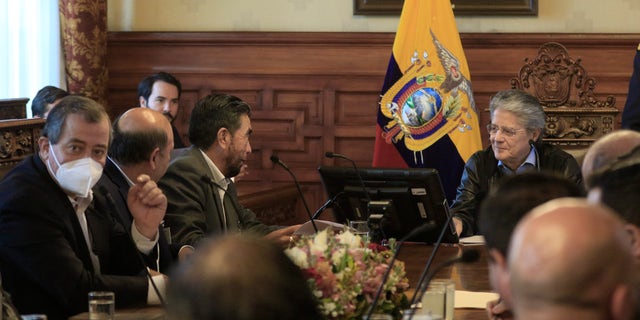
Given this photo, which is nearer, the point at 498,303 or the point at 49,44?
the point at 498,303

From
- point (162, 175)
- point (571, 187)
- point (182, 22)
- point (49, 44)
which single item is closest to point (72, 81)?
point (49, 44)

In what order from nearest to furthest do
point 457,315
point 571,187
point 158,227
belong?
point 571,187 → point 457,315 → point 158,227

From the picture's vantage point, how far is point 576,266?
121 cm

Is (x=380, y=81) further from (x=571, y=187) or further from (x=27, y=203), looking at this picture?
(x=571, y=187)

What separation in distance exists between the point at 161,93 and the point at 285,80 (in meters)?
0.93

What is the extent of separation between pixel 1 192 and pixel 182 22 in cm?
424

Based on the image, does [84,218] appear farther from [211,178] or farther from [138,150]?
[211,178]

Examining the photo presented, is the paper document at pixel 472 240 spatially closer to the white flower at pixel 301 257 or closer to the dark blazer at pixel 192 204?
the dark blazer at pixel 192 204

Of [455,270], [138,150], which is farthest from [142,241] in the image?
[455,270]

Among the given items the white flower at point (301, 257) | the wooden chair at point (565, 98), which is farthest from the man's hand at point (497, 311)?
the wooden chair at point (565, 98)

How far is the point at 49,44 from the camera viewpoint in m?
6.82

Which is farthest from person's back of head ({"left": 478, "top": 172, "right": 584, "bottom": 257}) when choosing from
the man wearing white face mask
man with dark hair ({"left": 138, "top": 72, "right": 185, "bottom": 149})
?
man with dark hair ({"left": 138, "top": 72, "right": 185, "bottom": 149})

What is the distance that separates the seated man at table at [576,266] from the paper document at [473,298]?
185cm

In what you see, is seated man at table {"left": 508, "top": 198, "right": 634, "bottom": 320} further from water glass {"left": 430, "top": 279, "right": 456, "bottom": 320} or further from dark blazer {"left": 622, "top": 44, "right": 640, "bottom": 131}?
dark blazer {"left": 622, "top": 44, "right": 640, "bottom": 131}
